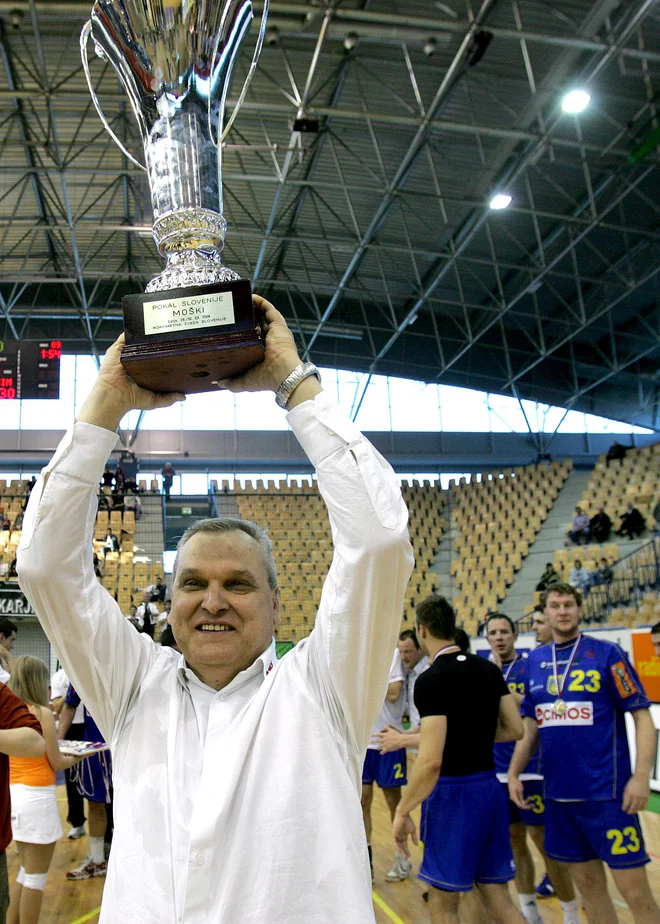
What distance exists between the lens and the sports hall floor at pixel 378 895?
16.1 feet

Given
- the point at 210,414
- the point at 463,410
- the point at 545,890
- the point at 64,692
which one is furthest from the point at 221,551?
the point at 463,410

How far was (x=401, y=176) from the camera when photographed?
13.7 meters

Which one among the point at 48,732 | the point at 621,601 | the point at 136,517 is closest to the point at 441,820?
the point at 48,732

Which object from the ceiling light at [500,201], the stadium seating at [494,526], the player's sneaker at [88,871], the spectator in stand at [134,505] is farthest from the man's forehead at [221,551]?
the spectator in stand at [134,505]

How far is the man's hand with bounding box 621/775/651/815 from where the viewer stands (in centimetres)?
366

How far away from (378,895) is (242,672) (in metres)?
4.47

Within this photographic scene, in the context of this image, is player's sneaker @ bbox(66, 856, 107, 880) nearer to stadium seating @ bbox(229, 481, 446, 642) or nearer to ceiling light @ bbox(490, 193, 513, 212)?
stadium seating @ bbox(229, 481, 446, 642)

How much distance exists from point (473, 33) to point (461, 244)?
219 inches

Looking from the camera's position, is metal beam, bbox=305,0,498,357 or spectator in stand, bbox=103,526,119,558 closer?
metal beam, bbox=305,0,498,357

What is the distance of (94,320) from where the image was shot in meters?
21.9

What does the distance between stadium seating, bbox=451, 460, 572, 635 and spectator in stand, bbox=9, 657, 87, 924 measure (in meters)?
12.8

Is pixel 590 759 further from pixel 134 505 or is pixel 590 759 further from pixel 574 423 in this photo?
pixel 574 423

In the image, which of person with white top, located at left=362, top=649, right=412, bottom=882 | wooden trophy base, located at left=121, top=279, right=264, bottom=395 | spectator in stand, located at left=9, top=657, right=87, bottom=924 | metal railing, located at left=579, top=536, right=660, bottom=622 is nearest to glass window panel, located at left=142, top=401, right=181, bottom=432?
metal railing, located at left=579, top=536, right=660, bottom=622

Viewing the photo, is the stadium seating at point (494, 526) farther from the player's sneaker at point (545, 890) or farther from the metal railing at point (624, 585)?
the player's sneaker at point (545, 890)
